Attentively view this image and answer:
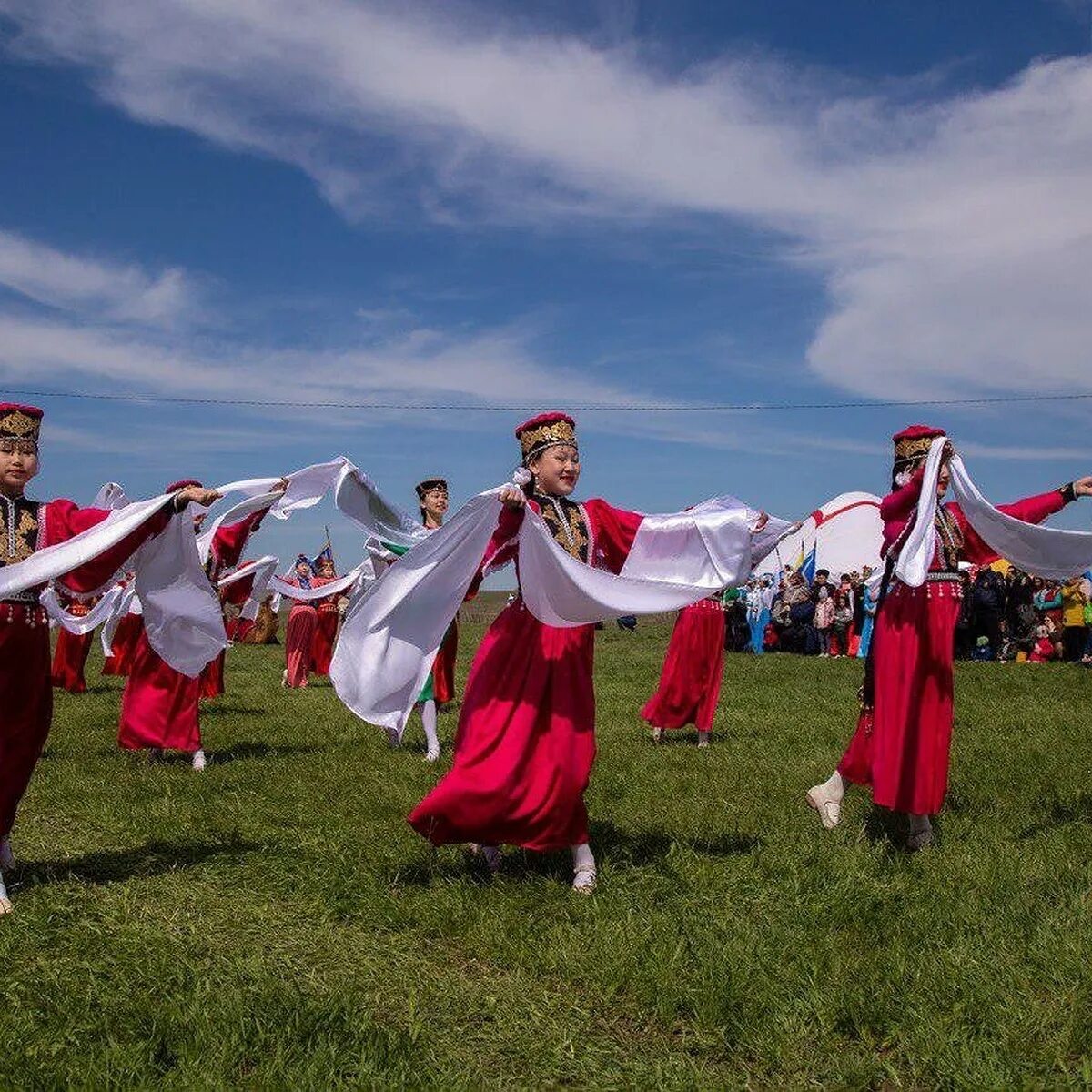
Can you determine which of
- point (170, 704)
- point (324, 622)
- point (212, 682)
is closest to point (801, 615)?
point (324, 622)

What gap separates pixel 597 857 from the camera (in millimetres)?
5738

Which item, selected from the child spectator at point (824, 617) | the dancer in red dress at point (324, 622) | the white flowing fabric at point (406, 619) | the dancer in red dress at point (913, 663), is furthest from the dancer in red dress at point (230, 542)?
the child spectator at point (824, 617)

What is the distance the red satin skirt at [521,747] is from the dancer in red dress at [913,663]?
5.70 ft

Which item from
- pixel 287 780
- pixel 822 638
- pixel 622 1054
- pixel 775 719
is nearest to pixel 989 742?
pixel 775 719

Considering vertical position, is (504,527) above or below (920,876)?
above

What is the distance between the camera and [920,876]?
5.40 metres

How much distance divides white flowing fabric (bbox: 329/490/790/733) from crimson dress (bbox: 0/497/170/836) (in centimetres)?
120

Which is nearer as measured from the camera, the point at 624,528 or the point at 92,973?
the point at 92,973

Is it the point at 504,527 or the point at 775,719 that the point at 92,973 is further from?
the point at 775,719

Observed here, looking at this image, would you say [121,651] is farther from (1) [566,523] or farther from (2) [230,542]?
(1) [566,523]

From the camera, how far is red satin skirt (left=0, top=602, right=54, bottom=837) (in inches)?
202

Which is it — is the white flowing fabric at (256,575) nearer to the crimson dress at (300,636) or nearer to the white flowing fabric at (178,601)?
the crimson dress at (300,636)

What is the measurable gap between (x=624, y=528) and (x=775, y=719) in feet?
20.4

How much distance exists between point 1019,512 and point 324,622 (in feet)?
42.6
